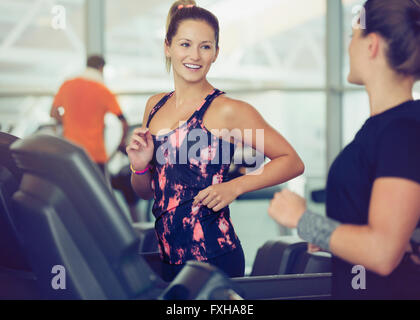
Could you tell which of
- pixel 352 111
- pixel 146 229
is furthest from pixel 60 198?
pixel 352 111

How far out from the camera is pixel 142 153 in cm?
125

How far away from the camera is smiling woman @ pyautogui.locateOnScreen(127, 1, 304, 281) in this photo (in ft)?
3.98

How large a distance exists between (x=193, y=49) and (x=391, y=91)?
1.95 ft

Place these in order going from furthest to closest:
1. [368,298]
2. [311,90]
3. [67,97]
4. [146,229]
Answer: [311,90]
[67,97]
[146,229]
[368,298]

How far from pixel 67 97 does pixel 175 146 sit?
2126 millimetres

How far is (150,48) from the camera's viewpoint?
4.78m

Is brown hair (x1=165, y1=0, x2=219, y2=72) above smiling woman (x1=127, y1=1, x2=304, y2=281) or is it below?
above

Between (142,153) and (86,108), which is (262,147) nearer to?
(142,153)

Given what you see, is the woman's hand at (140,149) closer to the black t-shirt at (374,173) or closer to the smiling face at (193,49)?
the smiling face at (193,49)

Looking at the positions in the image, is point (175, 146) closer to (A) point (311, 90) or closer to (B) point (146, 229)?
(B) point (146, 229)

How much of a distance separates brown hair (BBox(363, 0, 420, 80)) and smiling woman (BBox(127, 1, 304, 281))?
47cm

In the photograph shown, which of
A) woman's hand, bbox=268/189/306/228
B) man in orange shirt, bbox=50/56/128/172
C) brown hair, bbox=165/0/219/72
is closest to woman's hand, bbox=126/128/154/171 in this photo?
brown hair, bbox=165/0/219/72

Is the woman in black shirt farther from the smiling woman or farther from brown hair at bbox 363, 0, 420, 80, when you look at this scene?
the smiling woman
